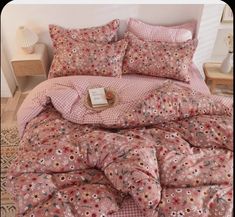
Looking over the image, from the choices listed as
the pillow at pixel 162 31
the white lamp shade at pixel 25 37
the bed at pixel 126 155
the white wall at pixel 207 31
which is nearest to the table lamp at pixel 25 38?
the white lamp shade at pixel 25 37

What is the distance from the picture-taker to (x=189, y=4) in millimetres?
2326

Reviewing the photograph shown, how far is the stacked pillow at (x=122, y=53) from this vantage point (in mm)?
2139

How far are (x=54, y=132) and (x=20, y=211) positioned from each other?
0.51 m

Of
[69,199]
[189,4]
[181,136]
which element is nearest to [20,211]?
[69,199]

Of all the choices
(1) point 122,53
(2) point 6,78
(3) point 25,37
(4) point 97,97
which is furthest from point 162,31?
(2) point 6,78

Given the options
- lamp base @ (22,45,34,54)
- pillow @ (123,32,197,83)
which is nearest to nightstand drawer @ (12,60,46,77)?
lamp base @ (22,45,34,54)

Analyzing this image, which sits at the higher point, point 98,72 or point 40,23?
point 40,23

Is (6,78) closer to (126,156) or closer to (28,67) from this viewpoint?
(28,67)

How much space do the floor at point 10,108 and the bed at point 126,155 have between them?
73 centimetres

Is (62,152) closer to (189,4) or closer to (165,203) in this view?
(165,203)

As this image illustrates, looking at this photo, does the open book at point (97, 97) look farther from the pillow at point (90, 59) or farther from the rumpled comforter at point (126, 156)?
the pillow at point (90, 59)

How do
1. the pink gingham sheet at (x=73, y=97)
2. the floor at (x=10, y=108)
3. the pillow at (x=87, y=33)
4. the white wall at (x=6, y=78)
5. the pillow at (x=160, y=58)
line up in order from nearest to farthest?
the pink gingham sheet at (x=73, y=97) < the pillow at (x=160, y=58) < the pillow at (x=87, y=33) < the floor at (x=10, y=108) < the white wall at (x=6, y=78)

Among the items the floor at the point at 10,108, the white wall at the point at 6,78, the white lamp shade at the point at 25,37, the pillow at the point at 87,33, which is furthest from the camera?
the white wall at the point at 6,78

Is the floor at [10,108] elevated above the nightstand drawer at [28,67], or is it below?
below
